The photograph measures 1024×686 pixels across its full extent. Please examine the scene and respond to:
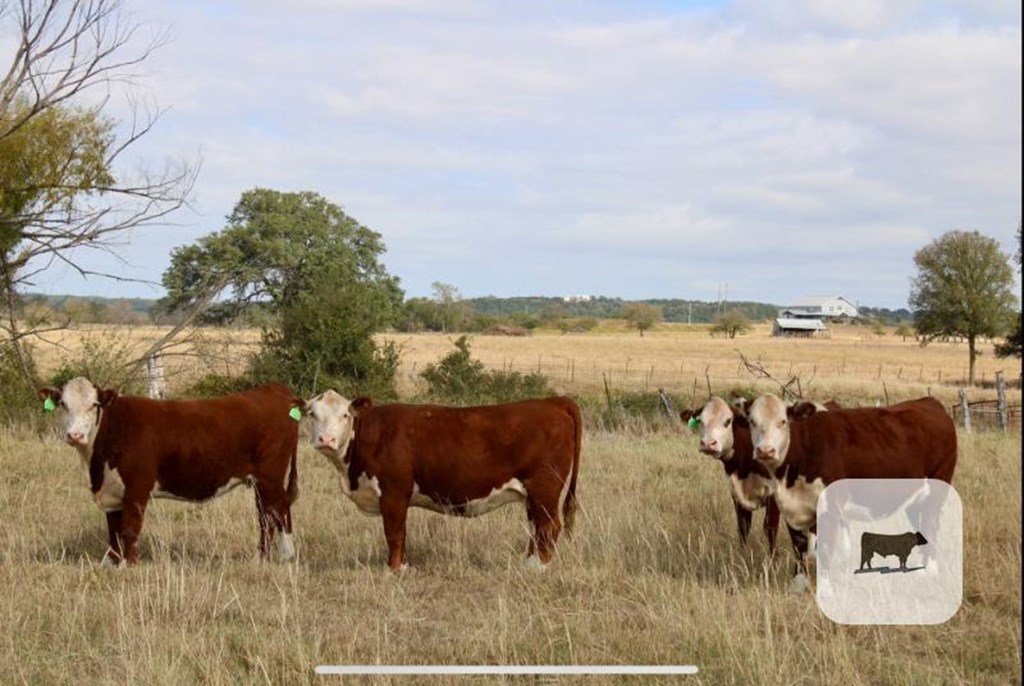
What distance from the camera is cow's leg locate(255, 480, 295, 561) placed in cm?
816

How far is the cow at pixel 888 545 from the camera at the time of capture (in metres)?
6.74

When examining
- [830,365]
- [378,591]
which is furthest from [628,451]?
[830,365]

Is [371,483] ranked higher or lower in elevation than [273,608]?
higher

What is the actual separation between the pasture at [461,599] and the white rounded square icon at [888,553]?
6.8 inches

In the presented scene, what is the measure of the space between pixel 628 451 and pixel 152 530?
661 cm

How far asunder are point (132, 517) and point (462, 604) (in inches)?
114

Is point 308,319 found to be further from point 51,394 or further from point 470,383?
point 51,394

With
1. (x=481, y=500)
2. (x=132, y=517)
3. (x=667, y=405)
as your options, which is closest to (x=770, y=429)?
(x=481, y=500)

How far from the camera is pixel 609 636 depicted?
18.7 feet

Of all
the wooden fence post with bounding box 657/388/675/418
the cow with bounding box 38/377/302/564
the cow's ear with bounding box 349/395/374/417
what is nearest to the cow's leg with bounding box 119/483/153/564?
the cow with bounding box 38/377/302/564

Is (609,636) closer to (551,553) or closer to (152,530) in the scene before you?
(551,553)

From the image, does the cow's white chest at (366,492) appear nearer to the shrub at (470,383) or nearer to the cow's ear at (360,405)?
the cow's ear at (360,405)

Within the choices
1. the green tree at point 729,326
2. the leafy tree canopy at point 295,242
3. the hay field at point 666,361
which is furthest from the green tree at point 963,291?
the green tree at point 729,326

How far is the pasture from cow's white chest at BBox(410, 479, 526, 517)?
342mm
